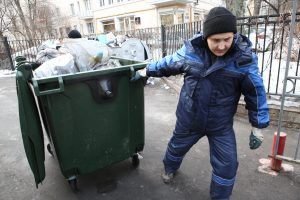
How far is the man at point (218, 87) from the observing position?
1818mm

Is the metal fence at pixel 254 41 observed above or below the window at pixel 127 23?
below

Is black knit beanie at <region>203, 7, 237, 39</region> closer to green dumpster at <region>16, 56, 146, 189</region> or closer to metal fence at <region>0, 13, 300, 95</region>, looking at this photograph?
green dumpster at <region>16, 56, 146, 189</region>

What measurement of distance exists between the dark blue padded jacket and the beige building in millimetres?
18325

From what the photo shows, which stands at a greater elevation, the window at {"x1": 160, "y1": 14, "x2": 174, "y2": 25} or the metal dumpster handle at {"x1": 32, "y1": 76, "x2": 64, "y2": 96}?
the window at {"x1": 160, "y1": 14, "x2": 174, "y2": 25}

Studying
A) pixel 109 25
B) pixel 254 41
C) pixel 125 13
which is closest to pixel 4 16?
pixel 125 13

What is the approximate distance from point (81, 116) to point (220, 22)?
1325 millimetres

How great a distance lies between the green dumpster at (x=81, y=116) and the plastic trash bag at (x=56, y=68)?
0.12 m

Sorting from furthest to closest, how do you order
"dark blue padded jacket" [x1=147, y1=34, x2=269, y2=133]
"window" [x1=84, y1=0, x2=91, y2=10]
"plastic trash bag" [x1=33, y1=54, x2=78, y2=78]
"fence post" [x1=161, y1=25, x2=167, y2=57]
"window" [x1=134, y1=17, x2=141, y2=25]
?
"window" [x1=84, y1=0, x2=91, y2=10] → "window" [x1=134, y1=17, x2=141, y2=25] → "fence post" [x1=161, y1=25, x2=167, y2=57] → "plastic trash bag" [x1=33, y1=54, x2=78, y2=78] → "dark blue padded jacket" [x1=147, y1=34, x2=269, y2=133]

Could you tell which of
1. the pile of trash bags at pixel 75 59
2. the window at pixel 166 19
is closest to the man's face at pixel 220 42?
the pile of trash bags at pixel 75 59

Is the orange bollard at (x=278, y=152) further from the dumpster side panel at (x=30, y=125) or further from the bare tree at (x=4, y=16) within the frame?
the bare tree at (x=4, y=16)

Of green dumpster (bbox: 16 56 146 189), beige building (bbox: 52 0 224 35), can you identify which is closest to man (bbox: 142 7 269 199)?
green dumpster (bbox: 16 56 146 189)

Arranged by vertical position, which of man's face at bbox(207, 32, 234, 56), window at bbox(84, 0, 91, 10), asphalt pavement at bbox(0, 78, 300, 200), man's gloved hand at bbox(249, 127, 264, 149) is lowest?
asphalt pavement at bbox(0, 78, 300, 200)

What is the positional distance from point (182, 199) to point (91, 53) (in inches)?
62.9

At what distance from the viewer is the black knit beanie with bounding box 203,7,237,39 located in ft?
5.67
